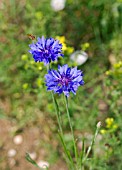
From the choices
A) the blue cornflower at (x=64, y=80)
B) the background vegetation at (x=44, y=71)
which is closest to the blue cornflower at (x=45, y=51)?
the blue cornflower at (x=64, y=80)

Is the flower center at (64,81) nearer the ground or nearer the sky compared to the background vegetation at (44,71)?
nearer the ground

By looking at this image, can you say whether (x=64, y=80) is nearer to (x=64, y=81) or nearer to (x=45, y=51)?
(x=64, y=81)

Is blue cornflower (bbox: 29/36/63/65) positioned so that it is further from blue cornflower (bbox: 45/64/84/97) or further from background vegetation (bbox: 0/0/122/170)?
background vegetation (bbox: 0/0/122/170)

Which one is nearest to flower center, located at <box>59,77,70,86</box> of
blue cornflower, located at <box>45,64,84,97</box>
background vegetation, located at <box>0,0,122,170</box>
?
blue cornflower, located at <box>45,64,84,97</box>

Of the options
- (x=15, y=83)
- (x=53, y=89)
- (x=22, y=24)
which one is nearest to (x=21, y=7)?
(x=22, y=24)

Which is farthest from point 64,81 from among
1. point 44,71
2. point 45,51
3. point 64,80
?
point 44,71

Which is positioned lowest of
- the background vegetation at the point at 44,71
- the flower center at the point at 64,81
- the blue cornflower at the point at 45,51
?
the flower center at the point at 64,81

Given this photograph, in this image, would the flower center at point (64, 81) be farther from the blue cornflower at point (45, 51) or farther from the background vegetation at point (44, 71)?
the background vegetation at point (44, 71)
